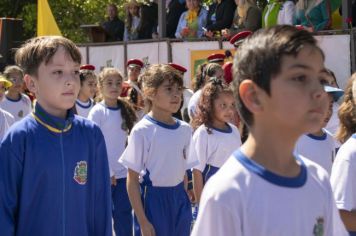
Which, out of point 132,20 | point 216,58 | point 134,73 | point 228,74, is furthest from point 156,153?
point 132,20

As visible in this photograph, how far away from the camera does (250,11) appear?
41.5 ft

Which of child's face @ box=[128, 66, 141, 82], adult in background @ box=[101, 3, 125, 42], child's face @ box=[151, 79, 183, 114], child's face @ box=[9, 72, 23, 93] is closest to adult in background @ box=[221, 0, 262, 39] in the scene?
child's face @ box=[128, 66, 141, 82]

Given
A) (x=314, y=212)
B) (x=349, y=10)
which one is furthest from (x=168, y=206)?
(x=349, y=10)

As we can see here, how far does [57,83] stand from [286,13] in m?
8.33

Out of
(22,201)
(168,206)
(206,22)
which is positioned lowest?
(168,206)

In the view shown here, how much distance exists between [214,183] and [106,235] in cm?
178

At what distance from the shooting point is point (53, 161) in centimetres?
406

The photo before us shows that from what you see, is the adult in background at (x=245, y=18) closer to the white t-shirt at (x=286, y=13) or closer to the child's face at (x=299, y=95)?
the white t-shirt at (x=286, y=13)

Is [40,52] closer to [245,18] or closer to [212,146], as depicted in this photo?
[212,146]

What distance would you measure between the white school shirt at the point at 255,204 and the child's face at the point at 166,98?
3433mm

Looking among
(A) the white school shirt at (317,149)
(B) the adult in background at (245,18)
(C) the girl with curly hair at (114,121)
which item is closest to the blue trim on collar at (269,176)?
(A) the white school shirt at (317,149)

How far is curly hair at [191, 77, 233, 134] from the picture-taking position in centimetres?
679

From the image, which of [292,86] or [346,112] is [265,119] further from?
[346,112]

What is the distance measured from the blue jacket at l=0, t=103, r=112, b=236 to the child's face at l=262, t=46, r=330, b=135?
5.64 ft
